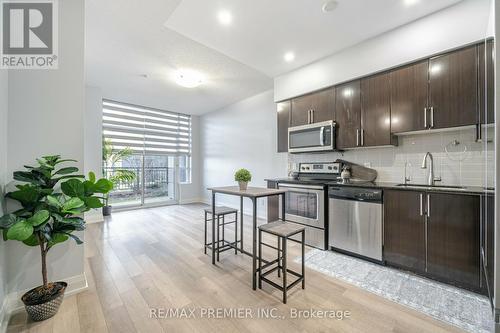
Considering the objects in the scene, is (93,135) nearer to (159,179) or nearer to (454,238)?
(159,179)

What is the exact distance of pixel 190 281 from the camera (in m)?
2.21

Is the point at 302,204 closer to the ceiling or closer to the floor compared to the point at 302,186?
closer to the floor

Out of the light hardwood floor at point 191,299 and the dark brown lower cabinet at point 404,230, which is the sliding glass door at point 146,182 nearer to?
the light hardwood floor at point 191,299

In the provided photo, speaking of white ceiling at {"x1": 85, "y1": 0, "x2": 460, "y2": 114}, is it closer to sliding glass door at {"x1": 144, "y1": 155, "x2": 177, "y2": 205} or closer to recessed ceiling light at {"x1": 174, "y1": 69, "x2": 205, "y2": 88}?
recessed ceiling light at {"x1": 174, "y1": 69, "x2": 205, "y2": 88}

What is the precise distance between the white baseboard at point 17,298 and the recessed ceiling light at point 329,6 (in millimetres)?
3746

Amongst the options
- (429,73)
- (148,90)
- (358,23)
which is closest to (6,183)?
(148,90)

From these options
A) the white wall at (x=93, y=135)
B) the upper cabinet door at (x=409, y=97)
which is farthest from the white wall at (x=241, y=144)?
the white wall at (x=93, y=135)

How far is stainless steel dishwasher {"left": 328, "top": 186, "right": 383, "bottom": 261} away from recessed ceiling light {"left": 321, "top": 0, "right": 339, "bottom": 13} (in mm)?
2099

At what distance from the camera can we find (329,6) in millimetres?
2207

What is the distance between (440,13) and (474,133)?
4.49 feet

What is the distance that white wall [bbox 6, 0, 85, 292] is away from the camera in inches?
71.3

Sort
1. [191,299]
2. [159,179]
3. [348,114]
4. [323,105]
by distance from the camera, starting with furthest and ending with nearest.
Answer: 1. [159,179]
2. [323,105]
3. [348,114]
4. [191,299]

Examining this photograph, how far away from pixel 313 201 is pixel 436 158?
1.58 meters

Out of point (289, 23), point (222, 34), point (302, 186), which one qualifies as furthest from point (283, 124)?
point (222, 34)
